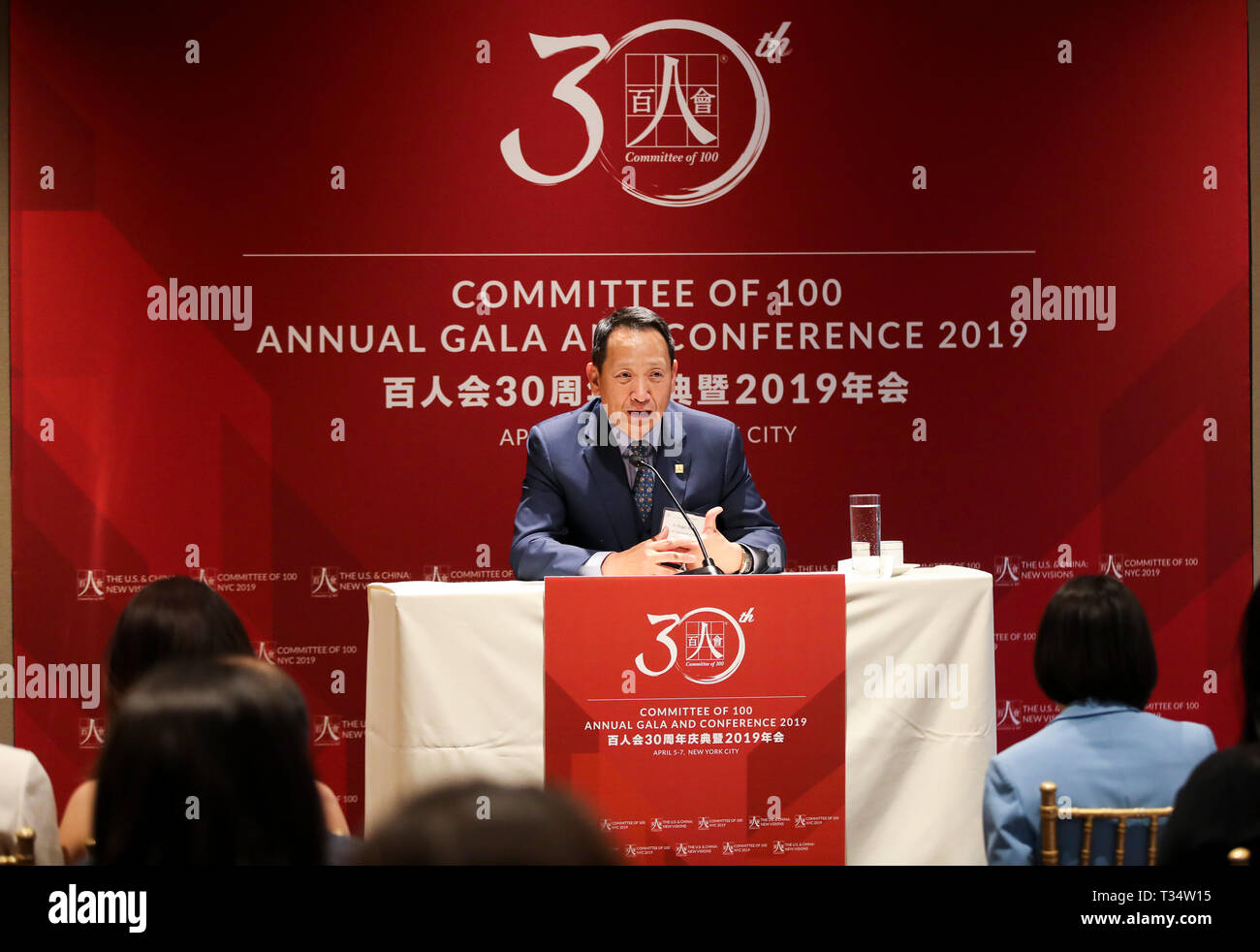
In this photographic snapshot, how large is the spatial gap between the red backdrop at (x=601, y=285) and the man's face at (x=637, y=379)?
737 millimetres

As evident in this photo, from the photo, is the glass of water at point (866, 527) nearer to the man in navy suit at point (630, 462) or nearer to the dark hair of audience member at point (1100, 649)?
A: the man in navy suit at point (630, 462)

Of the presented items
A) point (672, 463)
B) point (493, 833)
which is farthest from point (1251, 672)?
Answer: point (672, 463)

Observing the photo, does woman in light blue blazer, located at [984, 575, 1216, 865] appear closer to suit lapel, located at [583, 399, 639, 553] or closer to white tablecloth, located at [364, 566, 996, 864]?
white tablecloth, located at [364, 566, 996, 864]

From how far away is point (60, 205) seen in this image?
12.9ft

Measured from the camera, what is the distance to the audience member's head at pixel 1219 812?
1.23 metres

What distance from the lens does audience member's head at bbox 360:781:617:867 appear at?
756 mm

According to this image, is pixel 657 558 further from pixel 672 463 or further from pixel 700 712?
pixel 672 463

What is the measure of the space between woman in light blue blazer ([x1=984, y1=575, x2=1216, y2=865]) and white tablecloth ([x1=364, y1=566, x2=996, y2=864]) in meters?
0.77

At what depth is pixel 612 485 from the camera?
128 inches

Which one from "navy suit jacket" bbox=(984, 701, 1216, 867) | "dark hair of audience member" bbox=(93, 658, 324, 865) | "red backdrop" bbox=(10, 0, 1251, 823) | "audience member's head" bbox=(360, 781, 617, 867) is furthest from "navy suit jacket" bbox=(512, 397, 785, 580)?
"audience member's head" bbox=(360, 781, 617, 867)

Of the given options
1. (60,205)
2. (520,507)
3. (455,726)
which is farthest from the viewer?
(60,205)
